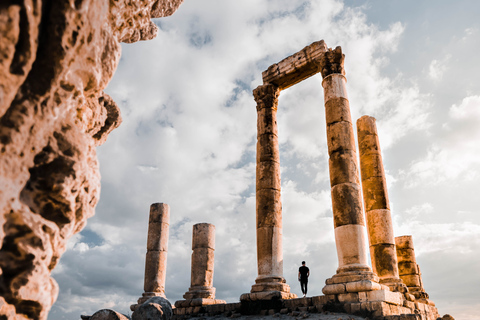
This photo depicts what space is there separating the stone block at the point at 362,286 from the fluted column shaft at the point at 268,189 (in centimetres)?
295

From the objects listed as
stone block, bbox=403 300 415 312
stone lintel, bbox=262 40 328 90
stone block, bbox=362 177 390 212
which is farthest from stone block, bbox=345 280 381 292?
stone lintel, bbox=262 40 328 90

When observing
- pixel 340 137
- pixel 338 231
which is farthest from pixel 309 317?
pixel 340 137

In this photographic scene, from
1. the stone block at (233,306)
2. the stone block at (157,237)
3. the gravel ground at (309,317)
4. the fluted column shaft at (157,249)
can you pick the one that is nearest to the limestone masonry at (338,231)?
the stone block at (233,306)

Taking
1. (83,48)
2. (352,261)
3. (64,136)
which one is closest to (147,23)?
(83,48)

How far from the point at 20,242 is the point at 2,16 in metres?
0.97

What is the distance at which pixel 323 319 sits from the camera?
27.2 ft

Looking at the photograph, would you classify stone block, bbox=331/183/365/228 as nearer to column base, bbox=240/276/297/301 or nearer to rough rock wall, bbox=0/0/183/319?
column base, bbox=240/276/297/301

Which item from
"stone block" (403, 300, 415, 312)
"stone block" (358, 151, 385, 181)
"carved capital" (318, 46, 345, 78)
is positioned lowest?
"stone block" (403, 300, 415, 312)

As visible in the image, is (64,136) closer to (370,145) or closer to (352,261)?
(352,261)

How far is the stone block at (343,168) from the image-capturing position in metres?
10.8

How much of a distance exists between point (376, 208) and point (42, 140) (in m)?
13.1

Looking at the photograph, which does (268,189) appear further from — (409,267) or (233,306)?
(409,267)

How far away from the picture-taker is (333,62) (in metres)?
12.6

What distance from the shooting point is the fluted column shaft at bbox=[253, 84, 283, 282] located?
12.0 m
